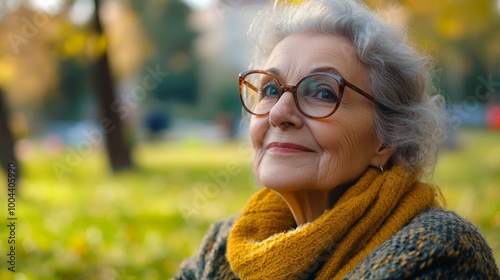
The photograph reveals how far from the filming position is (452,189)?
28.0ft

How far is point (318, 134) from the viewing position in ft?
7.11

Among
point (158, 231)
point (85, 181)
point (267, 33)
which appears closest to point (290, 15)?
point (267, 33)

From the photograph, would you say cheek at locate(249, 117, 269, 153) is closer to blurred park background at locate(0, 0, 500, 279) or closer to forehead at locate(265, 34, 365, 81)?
forehead at locate(265, 34, 365, 81)

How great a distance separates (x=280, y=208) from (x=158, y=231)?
3959 mm

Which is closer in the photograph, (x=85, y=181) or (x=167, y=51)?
(x=85, y=181)

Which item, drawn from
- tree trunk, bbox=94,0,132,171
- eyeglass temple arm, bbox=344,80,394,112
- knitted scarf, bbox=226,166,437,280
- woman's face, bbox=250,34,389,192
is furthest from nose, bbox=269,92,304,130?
tree trunk, bbox=94,0,132,171

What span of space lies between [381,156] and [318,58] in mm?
428

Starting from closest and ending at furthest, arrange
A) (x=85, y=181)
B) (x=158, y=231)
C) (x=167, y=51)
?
(x=158, y=231), (x=85, y=181), (x=167, y=51)

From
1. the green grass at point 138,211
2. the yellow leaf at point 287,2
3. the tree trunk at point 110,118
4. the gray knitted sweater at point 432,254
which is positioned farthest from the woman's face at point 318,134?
the tree trunk at point 110,118

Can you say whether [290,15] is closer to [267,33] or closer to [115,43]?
[267,33]

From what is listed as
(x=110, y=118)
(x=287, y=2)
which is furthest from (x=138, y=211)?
(x=287, y=2)

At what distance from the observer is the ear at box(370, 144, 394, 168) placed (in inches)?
89.2

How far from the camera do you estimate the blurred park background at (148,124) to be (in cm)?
496

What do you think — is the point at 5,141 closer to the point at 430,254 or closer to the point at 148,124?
the point at 430,254
